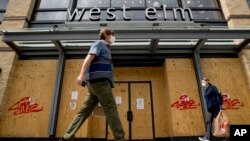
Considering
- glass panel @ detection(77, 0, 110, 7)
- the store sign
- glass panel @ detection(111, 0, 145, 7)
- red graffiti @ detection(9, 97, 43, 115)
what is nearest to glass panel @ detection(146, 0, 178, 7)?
glass panel @ detection(111, 0, 145, 7)

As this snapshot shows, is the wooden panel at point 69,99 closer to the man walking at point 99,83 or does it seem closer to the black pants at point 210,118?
the black pants at point 210,118

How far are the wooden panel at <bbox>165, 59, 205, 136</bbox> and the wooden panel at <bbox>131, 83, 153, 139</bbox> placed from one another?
0.88 meters

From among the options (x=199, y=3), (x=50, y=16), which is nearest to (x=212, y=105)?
(x=199, y=3)

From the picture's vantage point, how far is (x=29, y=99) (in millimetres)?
8836

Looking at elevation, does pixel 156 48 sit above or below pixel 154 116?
above

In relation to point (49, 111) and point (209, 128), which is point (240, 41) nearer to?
point (209, 128)

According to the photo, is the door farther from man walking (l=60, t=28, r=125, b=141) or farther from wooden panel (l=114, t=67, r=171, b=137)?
man walking (l=60, t=28, r=125, b=141)

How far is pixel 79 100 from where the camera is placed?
8.74m

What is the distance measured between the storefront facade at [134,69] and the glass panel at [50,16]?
0.29 feet

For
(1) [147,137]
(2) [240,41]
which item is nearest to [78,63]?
(1) [147,137]

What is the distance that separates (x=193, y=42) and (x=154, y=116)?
3.18 m

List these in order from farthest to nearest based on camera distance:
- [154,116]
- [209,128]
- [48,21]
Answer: [48,21] → [154,116] → [209,128]

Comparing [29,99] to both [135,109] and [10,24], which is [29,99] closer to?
A: [10,24]

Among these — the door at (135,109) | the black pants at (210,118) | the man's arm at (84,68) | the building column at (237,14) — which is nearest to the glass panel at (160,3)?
the building column at (237,14)
